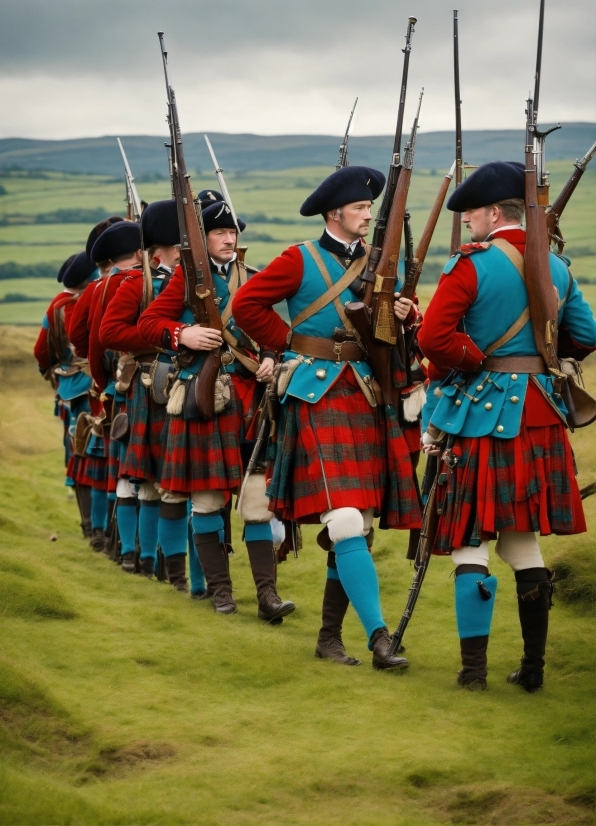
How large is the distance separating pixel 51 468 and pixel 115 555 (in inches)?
218

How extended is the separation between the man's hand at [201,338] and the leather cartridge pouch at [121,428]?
147cm

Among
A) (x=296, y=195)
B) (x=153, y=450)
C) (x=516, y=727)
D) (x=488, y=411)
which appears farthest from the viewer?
(x=296, y=195)

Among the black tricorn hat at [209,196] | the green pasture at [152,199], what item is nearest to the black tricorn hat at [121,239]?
the black tricorn hat at [209,196]

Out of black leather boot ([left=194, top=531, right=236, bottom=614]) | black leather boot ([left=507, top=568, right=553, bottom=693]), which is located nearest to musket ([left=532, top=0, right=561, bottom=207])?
black leather boot ([left=507, top=568, right=553, bottom=693])

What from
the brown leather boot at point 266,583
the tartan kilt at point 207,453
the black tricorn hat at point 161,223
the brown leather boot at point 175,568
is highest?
the black tricorn hat at point 161,223

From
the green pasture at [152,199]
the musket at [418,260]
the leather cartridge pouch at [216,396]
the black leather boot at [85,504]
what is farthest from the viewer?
the green pasture at [152,199]

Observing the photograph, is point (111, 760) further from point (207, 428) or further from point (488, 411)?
point (207, 428)

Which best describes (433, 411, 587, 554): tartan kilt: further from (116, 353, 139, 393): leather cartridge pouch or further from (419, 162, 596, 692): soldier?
(116, 353, 139, 393): leather cartridge pouch

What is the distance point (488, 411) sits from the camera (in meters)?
4.88

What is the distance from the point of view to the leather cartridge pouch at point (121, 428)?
765 cm

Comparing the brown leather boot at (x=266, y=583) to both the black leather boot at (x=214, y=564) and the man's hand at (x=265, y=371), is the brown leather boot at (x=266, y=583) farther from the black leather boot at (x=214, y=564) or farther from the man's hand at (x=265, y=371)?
the man's hand at (x=265, y=371)

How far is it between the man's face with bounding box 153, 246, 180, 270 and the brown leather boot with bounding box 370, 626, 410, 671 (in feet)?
9.48

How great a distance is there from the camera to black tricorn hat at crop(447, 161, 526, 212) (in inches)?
194

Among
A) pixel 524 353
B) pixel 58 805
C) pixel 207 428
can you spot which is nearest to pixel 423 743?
pixel 58 805
